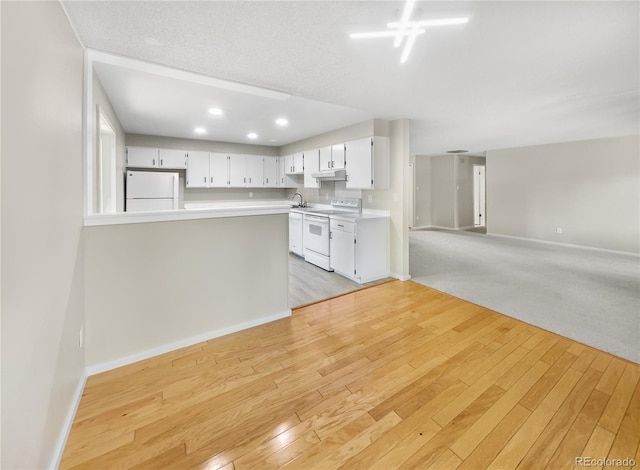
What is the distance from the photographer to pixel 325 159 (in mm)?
4957

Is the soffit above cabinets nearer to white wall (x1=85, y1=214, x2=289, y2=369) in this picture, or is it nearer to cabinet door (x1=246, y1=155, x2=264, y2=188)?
cabinet door (x1=246, y1=155, x2=264, y2=188)

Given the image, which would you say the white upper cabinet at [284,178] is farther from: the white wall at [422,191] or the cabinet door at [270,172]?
the white wall at [422,191]

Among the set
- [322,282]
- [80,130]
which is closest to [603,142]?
[322,282]

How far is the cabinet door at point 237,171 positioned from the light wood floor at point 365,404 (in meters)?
4.01

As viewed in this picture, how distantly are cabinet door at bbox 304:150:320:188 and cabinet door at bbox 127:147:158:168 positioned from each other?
2.72 meters

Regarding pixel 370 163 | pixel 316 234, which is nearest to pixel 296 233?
pixel 316 234

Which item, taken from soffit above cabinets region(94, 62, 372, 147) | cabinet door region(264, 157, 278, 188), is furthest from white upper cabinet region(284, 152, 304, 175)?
soffit above cabinets region(94, 62, 372, 147)

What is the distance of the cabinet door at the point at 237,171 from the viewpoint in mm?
5918

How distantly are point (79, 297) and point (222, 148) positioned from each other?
460 centimetres

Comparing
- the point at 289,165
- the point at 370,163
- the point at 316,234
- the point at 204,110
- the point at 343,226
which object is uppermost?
the point at 204,110

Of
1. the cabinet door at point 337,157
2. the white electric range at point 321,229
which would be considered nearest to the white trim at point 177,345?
the white electric range at point 321,229

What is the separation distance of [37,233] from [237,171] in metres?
5.00

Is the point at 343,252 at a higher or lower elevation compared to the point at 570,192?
lower

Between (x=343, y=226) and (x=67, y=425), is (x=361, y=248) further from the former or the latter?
(x=67, y=425)
